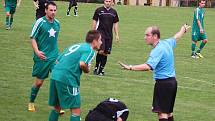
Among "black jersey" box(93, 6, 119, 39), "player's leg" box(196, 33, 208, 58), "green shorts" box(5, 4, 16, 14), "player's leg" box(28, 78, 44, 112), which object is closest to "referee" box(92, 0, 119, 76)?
"black jersey" box(93, 6, 119, 39)

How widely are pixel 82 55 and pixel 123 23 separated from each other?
26.0 m

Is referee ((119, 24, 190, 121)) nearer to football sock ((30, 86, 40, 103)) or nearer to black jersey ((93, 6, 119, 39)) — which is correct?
football sock ((30, 86, 40, 103))

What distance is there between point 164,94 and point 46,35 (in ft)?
8.11

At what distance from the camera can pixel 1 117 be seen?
983 cm

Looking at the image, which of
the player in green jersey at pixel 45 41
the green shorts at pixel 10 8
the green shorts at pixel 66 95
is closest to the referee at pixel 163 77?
the green shorts at pixel 66 95

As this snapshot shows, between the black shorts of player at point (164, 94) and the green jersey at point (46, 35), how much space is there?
2191 millimetres

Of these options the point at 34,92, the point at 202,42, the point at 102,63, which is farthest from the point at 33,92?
the point at 202,42

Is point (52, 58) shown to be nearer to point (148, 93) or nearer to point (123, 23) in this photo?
point (148, 93)

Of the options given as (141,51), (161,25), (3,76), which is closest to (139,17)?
(161,25)

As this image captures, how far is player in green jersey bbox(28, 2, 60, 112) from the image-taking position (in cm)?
990

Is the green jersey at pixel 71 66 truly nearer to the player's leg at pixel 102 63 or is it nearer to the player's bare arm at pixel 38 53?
the player's bare arm at pixel 38 53

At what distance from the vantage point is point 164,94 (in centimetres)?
905

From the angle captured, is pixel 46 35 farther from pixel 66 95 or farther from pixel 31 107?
pixel 66 95

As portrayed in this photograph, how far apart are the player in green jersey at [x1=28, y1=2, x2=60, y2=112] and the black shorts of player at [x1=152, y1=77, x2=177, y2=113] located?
2170 mm
